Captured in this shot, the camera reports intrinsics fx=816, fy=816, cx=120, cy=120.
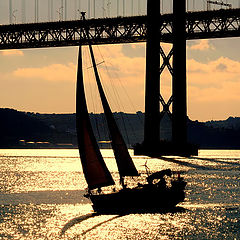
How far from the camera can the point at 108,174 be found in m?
49.2

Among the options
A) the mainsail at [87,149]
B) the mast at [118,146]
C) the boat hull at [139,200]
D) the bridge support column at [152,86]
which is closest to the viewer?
the mainsail at [87,149]

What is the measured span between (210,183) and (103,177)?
39.5 m

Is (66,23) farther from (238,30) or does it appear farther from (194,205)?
(194,205)

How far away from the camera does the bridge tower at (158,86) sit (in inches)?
4749

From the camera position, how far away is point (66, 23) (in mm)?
139375

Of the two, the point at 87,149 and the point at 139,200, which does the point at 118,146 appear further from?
the point at 139,200

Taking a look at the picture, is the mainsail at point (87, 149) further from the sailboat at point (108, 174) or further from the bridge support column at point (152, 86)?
the bridge support column at point (152, 86)

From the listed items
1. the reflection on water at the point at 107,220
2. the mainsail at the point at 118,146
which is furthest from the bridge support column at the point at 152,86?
the mainsail at the point at 118,146

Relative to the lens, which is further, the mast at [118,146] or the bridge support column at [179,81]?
the bridge support column at [179,81]

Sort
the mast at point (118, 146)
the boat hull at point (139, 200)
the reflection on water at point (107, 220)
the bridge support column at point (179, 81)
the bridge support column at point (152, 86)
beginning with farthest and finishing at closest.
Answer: the bridge support column at point (179, 81) → the bridge support column at point (152, 86) → the mast at point (118, 146) → the boat hull at point (139, 200) → the reflection on water at point (107, 220)

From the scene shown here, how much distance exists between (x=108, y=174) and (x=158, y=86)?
240 feet

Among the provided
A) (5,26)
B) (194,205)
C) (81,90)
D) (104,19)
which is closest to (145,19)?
(104,19)

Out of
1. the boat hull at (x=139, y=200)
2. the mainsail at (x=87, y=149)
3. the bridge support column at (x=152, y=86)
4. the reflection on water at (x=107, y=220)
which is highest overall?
the bridge support column at (x=152, y=86)

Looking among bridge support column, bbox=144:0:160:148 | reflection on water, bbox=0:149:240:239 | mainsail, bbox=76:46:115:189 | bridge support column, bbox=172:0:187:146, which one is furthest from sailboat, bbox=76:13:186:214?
bridge support column, bbox=172:0:187:146
